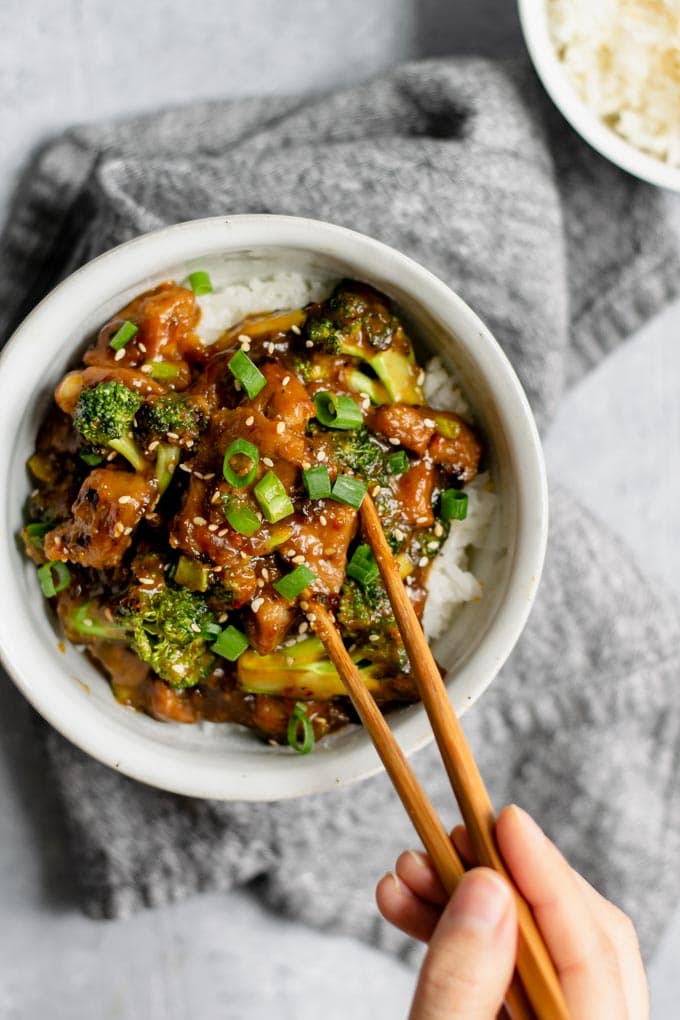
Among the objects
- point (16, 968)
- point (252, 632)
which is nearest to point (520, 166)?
point (252, 632)

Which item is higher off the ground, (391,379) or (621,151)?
(621,151)

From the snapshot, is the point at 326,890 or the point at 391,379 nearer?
the point at 391,379

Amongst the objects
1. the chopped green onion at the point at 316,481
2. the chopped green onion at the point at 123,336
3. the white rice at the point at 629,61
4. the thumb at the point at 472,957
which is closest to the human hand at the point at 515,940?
the thumb at the point at 472,957

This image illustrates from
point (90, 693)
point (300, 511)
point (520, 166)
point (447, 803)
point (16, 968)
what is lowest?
point (16, 968)

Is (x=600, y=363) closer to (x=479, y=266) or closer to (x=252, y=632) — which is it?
(x=479, y=266)

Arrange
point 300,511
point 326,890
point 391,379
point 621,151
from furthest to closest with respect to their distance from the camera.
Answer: point 326,890 < point 621,151 < point 391,379 < point 300,511

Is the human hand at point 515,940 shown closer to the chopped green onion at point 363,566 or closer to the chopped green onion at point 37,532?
the chopped green onion at point 363,566

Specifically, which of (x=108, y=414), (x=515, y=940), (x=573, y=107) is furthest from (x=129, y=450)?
(x=573, y=107)
